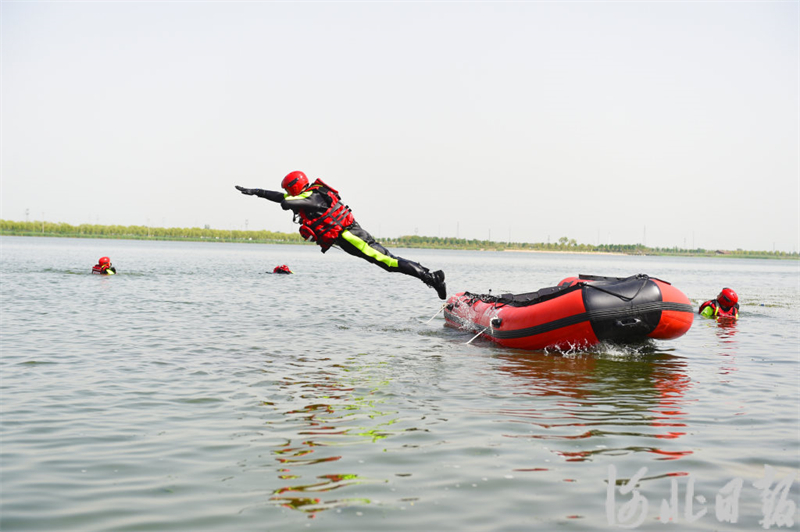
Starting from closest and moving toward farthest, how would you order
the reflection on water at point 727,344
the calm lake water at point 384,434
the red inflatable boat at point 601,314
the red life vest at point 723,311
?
the calm lake water at point 384,434, the reflection on water at point 727,344, the red inflatable boat at point 601,314, the red life vest at point 723,311

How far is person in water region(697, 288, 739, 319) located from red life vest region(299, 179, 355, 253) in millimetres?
10184

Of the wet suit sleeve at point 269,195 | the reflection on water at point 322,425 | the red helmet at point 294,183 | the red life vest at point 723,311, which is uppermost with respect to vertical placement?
the red helmet at point 294,183

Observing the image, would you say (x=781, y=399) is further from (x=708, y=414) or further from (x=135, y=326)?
(x=135, y=326)

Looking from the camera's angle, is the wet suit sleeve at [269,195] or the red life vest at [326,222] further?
the red life vest at [326,222]

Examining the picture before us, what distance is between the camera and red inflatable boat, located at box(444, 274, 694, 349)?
10.1 m

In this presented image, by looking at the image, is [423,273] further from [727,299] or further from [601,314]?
[727,299]

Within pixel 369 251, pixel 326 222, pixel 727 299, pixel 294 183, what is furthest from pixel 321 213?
pixel 727 299

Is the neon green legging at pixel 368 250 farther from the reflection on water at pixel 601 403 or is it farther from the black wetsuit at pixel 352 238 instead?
the reflection on water at pixel 601 403

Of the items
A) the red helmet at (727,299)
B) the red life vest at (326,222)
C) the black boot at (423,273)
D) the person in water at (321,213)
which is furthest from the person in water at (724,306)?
the red life vest at (326,222)

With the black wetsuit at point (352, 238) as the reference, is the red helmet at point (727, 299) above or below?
below

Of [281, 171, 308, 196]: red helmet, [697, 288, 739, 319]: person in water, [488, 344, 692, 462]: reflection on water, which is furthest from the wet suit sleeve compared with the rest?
[697, 288, 739, 319]: person in water

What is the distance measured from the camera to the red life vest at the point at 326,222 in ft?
34.9

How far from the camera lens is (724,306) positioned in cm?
1600

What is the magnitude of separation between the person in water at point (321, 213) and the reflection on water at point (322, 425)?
7.56 ft
